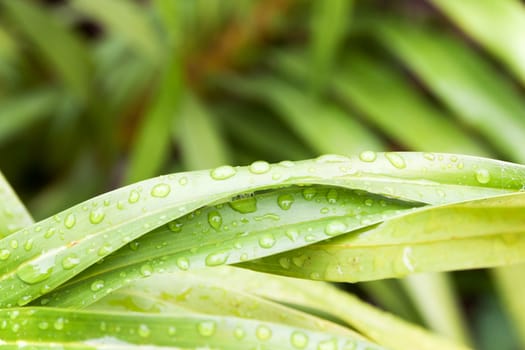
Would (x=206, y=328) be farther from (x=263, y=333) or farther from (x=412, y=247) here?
(x=412, y=247)

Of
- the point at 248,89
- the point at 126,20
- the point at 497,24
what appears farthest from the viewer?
the point at 248,89

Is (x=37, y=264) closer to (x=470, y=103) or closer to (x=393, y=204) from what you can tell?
(x=393, y=204)

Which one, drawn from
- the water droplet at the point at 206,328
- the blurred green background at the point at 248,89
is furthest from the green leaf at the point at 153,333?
the blurred green background at the point at 248,89

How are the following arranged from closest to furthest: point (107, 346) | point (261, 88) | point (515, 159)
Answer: point (107, 346) < point (515, 159) < point (261, 88)

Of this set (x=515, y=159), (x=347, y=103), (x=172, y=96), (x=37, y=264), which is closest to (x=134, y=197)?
(x=37, y=264)

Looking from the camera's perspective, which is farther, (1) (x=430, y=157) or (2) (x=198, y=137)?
(2) (x=198, y=137)

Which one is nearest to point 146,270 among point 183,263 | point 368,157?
point 183,263

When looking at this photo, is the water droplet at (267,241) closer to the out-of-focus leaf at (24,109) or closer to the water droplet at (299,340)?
the water droplet at (299,340)
